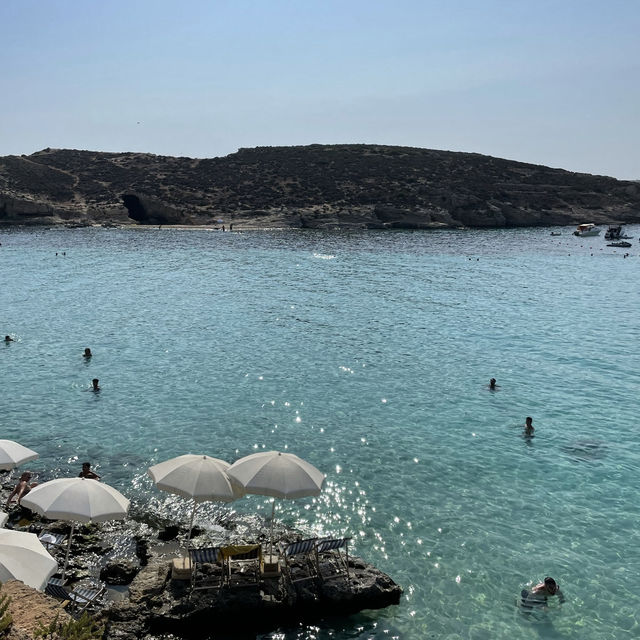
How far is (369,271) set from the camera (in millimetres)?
58219

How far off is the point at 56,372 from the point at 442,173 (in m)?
119

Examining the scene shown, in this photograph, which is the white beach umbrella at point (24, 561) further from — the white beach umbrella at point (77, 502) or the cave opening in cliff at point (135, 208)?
the cave opening in cliff at point (135, 208)

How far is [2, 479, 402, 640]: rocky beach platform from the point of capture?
35.8 feet

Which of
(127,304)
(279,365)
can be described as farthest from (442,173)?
(279,365)

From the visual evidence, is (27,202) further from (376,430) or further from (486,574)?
(486,574)

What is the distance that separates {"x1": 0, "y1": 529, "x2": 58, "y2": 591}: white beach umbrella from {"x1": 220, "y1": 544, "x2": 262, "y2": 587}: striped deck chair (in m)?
3.15

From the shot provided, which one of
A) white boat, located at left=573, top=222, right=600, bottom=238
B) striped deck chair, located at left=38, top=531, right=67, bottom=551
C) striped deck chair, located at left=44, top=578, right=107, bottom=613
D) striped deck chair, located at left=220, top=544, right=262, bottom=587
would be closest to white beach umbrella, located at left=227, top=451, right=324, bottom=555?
striped deck chair, located at left=220, top=544, right=262, bottom=587

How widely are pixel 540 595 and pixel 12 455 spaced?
12720 mm

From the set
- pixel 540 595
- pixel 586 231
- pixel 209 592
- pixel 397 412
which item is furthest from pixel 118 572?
pixel 586 231

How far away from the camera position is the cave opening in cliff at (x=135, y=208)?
10619cm

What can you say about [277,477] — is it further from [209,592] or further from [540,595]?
[540,595]

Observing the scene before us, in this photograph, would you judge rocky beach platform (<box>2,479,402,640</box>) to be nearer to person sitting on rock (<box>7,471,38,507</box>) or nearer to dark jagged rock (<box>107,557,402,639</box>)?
dark jagged rock (<box>107,557,402,639</box>)

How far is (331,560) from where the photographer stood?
40.7 feet

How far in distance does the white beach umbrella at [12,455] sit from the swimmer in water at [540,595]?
12125mm
